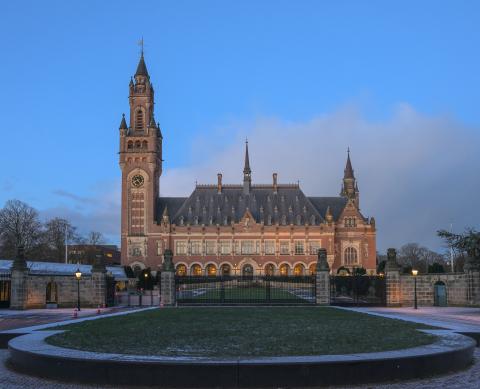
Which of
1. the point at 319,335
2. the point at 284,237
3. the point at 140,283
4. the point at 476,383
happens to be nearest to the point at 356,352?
the point at 476,383

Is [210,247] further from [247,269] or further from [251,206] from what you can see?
[251,206]

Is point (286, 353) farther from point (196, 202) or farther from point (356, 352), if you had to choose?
point (196, 202)

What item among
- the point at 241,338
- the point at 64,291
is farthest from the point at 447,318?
the point at 64,291

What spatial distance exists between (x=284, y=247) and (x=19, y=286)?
2532 inches

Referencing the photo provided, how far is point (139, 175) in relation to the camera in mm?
99688

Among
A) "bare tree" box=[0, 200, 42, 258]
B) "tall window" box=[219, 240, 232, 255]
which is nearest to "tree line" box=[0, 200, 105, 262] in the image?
"bare tree" box=[0, 200, 42, 258]

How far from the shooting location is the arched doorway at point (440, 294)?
128ft

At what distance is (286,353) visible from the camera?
12.9 m

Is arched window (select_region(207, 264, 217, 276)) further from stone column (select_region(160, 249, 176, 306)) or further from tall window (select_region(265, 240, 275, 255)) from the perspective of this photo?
stone column (select_region(160, 249, 176, 306))

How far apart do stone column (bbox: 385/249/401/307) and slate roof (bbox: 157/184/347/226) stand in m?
60.2

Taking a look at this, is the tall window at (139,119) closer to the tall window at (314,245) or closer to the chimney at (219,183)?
the chimney at (219,183)

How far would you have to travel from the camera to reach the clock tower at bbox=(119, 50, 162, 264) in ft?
322

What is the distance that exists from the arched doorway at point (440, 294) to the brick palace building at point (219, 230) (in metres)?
58.5

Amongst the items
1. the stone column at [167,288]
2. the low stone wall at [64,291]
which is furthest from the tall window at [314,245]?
the low stone wall at [64,291]
